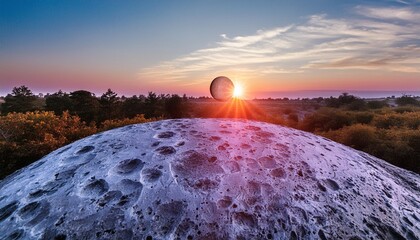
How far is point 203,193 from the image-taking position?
3439 millimetres

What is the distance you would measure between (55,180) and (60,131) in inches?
378

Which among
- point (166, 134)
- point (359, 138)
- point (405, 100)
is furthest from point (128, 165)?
point (405, 100)

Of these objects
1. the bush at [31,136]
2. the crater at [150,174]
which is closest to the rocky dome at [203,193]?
the crater at [150,174]

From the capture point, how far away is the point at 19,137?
1162 centimetres

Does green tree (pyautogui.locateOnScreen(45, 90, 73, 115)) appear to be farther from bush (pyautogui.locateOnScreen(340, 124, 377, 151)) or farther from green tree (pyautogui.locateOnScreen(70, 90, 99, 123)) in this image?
bush (pyautogui.locateOnScreen(340, 124, 377, 151))

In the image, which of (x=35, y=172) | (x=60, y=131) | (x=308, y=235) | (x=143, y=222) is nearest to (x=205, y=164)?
(x=143, y=222)

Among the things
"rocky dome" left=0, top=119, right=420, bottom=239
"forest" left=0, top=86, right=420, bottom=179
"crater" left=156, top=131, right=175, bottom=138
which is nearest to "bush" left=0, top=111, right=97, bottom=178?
"forest" left=0, top=86, right=420, bottom=179

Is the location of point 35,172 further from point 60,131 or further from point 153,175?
point 60,131

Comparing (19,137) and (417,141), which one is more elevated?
(19,137)

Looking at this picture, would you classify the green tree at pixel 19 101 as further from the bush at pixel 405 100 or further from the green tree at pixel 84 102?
the bush at pixel 405 100

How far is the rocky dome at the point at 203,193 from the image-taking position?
3158 millimetres

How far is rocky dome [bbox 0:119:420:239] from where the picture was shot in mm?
3158

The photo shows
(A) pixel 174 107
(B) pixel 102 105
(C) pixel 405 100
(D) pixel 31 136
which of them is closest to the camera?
(D) pixel 31 136

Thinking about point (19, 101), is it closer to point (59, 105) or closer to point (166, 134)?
point (59, 105)
